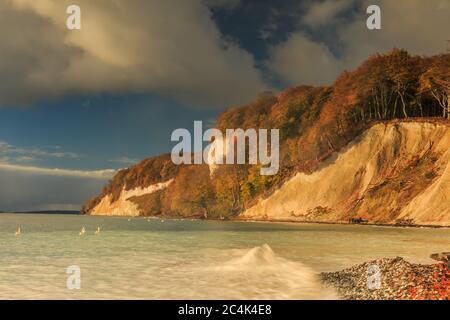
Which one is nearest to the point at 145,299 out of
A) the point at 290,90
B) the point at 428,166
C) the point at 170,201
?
the point at 428,166

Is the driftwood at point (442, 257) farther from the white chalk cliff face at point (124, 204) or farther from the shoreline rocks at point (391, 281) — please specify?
the white chalk cliff face at point (124, 204)

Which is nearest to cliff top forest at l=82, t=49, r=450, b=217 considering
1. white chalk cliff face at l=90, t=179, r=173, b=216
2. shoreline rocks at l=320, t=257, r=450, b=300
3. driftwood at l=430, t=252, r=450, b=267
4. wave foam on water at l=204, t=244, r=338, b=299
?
white chalk cliff face at l=90, t=179, r=173, b=216

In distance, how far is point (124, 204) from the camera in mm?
172000

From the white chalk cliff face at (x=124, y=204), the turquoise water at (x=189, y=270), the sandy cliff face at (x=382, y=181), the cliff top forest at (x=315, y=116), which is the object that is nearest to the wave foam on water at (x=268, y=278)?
the turquoise water at (x=189, y=270)

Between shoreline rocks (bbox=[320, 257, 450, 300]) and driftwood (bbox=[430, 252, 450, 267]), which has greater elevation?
shoreline rocks (bbox=[320, 257, 450, 300])

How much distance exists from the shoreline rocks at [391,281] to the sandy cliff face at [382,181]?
124ft

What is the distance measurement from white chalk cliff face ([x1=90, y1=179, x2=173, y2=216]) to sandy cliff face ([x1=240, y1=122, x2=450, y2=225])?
88819 millimetres

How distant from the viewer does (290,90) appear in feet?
349

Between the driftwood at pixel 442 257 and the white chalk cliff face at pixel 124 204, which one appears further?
the white chalk cliff face at pixel 124 204

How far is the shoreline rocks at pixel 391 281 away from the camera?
13078 mm

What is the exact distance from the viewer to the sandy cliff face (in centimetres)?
5497

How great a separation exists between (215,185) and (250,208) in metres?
27.3

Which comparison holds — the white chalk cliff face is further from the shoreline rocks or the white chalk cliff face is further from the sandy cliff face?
the shoreline rocks
